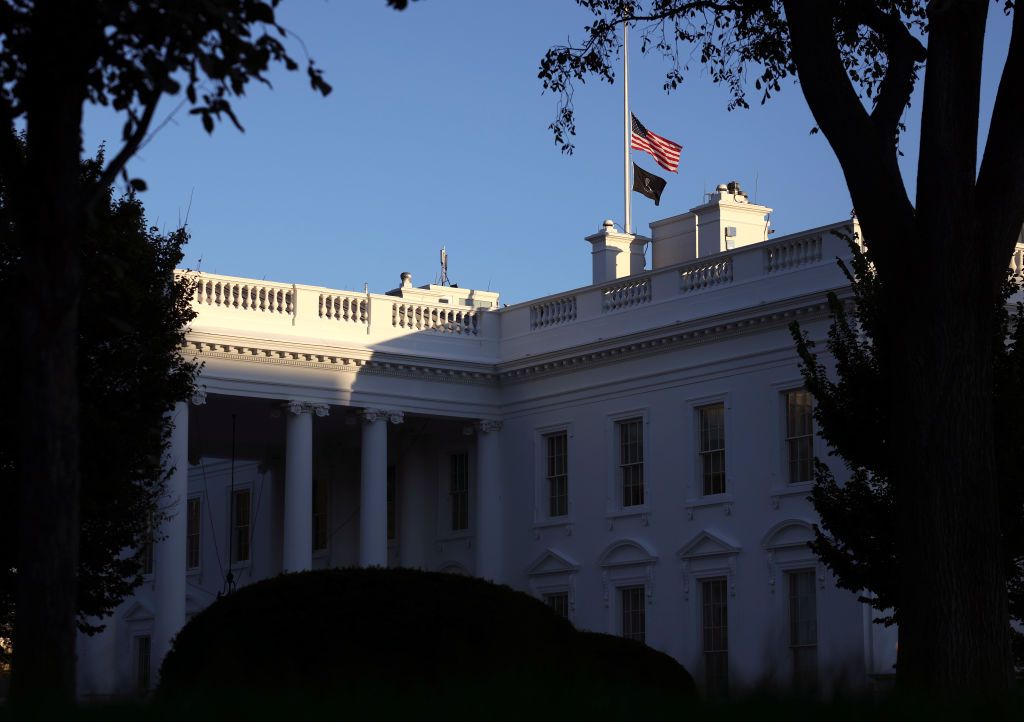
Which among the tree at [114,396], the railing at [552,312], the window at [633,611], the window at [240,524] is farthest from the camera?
the window at [240,524]

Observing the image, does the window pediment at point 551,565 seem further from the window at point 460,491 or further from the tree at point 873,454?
the tree at point 873,454

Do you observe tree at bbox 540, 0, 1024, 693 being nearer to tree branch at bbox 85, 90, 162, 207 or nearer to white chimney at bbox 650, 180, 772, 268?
tree branch at bbox 85, 90, 162, 207

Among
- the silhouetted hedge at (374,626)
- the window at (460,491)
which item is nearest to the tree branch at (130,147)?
the silhouetted hedge at (374,626)

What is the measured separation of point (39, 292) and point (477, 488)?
29631mm

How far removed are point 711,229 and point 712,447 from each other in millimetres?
6003

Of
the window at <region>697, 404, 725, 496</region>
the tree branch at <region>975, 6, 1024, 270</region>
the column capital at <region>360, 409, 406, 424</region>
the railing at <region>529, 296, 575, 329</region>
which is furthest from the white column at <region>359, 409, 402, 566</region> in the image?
the tree branch at <region>975, 6, 1024, 270</region>

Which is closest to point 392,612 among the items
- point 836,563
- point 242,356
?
point 836,563

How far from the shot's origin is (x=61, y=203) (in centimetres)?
1073

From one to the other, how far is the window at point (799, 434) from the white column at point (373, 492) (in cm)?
934

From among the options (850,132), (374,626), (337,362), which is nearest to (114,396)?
(374,626)

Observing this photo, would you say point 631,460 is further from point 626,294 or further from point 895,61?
point 895,61

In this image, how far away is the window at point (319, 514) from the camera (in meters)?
44.2

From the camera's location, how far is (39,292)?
10.8 m

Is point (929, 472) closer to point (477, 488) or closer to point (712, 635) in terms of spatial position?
point (712, 635)
